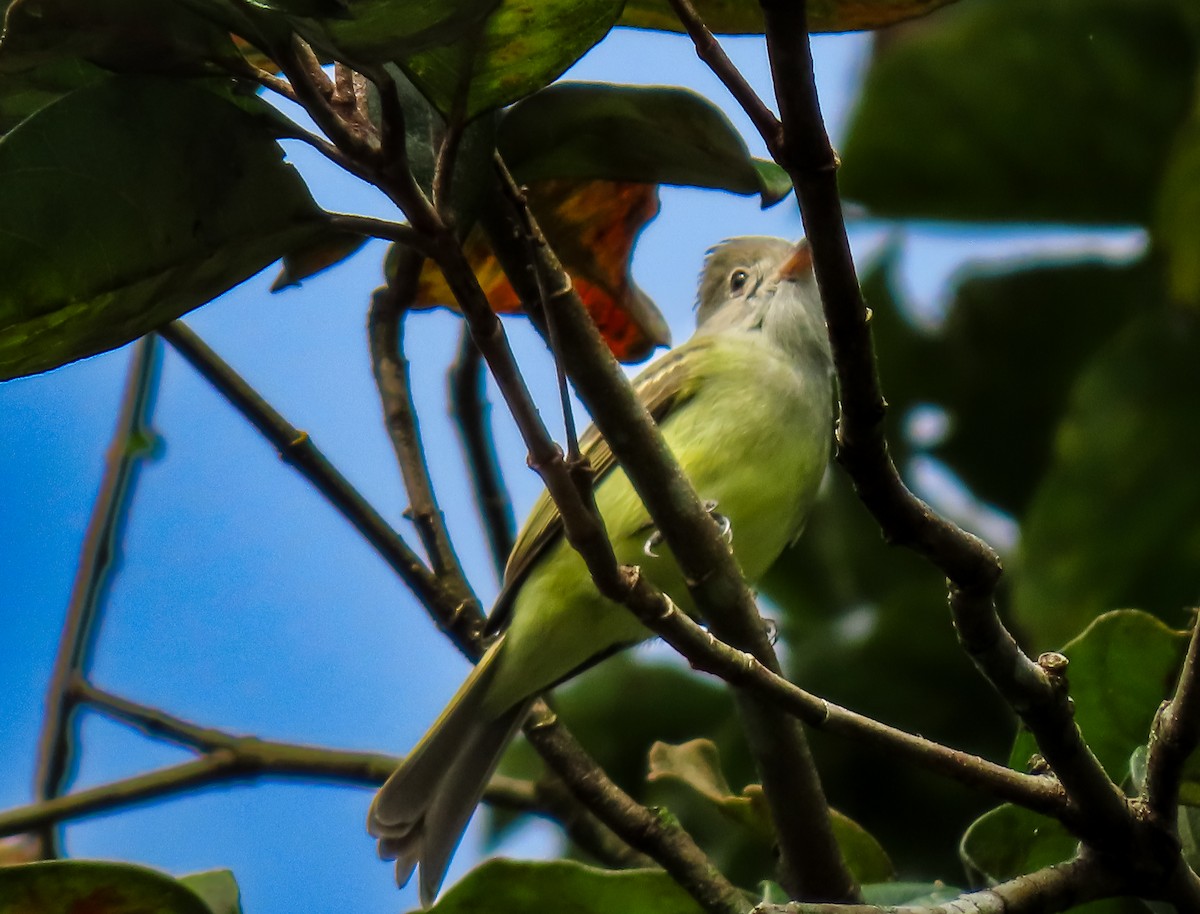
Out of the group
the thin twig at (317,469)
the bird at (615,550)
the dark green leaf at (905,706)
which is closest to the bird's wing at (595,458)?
the bird at (615,550)

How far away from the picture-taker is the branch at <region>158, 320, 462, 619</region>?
2373 mm

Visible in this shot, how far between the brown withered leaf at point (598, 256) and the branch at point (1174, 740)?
1024 millimetres

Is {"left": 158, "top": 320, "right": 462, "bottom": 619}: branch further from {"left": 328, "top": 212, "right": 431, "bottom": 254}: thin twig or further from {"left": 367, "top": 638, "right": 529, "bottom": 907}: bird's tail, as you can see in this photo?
{"left": 328, "top": 212, "right": 431, "bottom": 254}: thin twig

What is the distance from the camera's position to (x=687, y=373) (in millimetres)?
3162

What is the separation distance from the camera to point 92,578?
2689 millimetres

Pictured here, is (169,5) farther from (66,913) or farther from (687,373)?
(687,373)

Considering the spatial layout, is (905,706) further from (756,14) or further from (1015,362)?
(756,14)

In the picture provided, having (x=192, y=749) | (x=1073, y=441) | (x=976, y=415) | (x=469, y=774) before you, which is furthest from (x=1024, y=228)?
(x=192, y=749)

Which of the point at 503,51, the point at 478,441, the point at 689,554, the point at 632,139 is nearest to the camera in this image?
the point at 503,51

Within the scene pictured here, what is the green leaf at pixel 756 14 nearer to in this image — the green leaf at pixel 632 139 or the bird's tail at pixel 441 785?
the green leaf at pixel 632 139

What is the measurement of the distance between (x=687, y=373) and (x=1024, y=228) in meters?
1.02

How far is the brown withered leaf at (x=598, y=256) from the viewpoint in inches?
86.2

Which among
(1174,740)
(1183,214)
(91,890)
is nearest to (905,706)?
(1183,214)

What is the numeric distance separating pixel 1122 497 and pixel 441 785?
1483 mm
